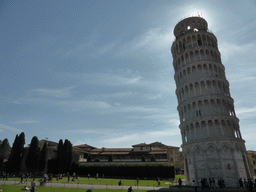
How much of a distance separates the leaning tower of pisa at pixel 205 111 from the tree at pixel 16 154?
47.6 meters

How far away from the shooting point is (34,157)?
51781 mm

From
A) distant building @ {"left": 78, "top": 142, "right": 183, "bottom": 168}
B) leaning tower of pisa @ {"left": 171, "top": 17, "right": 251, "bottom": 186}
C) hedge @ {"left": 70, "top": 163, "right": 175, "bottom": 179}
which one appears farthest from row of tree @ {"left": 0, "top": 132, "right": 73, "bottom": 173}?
leaning tower of pisa @ {"left": 171, "top": 17, "right": 251, "bottom": 186}

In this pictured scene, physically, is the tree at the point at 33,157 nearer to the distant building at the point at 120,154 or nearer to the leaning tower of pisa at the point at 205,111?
the distant building at the point at 120,154

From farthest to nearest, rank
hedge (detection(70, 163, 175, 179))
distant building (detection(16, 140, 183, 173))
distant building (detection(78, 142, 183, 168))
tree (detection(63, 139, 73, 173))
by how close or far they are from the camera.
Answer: distant building (detection(78, 142, 183, 168)) → distant building (detection(16, 140, 183, 173)) → tree (detection(63, 139, 73, 173)) → hedge (detection(70, 163, 175, 179))

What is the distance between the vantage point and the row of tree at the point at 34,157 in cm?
5091

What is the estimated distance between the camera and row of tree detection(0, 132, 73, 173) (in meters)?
50.9

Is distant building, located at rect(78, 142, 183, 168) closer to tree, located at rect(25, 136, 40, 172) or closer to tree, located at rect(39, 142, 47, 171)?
tree, located at rect(39, 142, 47, 171)

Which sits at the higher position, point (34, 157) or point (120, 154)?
point (120, 154)

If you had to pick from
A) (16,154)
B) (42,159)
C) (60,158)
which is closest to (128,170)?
(60,158)

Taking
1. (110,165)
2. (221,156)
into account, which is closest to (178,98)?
(221,156)

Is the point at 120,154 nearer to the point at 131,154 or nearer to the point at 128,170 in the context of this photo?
the point at 131,154

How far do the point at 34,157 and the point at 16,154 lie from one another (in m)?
5.55

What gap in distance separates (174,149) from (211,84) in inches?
2072

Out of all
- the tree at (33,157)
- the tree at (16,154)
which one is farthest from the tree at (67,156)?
the tree at (16,154)
